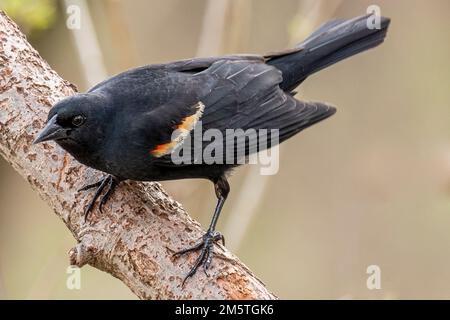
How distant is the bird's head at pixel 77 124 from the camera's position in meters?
3.06

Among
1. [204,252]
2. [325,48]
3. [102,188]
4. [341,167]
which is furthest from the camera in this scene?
[341,167]

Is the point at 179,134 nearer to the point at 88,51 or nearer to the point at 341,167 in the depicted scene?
the point at 88,51

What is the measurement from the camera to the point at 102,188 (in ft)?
10.7

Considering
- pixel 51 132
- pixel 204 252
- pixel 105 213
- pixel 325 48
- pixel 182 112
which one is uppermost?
pixel 325 48

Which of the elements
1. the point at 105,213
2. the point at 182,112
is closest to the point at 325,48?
the point at 182,112

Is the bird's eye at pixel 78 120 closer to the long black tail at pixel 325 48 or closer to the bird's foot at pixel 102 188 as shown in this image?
the bird's foot at pixel 102 188

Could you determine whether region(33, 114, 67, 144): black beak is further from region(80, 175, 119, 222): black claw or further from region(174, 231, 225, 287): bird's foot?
region(174, 231, 225, 287): bird's foot

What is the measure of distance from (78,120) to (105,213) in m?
0.43

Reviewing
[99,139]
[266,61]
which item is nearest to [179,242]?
[99,139]

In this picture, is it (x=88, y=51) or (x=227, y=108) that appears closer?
(x=227, y=108)

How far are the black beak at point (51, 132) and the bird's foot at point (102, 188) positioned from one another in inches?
Result: 12.1

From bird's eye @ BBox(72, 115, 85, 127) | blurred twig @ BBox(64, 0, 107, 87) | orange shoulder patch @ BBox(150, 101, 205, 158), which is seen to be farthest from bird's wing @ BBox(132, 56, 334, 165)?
blurred twig @ BBox(64, 0, 107, 87)

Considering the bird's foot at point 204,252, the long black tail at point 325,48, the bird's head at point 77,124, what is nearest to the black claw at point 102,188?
the bird's head at point 77,124

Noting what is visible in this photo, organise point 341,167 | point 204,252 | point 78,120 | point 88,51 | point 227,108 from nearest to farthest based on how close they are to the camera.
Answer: point 204,252 → point 78,120 → point 227,108 → point 88,51 → point 341,167
